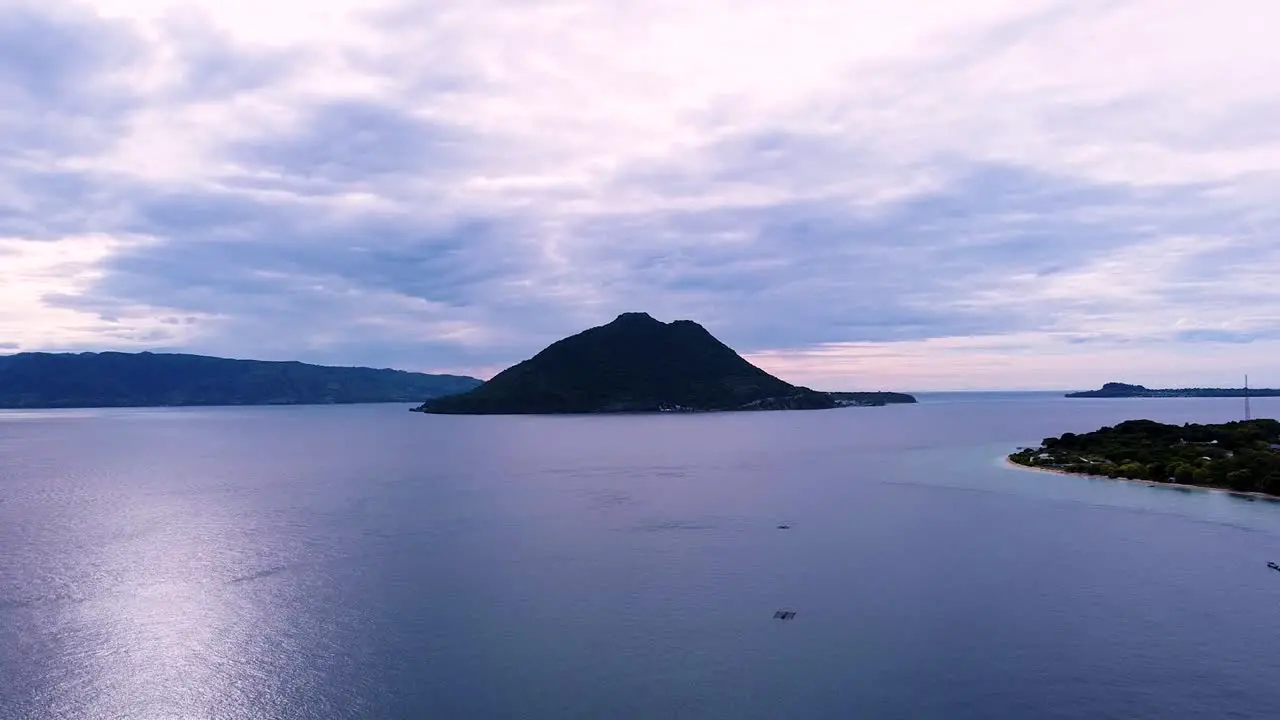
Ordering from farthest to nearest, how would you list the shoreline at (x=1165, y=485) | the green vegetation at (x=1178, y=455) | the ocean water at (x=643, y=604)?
the green vegetation at (x=1178, y=455), the shoreline at (x=1165, y=485), the ocean water at (x=643, y=604)

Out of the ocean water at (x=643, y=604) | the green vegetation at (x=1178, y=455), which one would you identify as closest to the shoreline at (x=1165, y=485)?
the green vegetation at (x=1178, y=455)

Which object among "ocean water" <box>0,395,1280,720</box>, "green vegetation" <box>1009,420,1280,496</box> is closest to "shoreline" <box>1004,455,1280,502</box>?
"green vegetation" <box>1009,420,1280,496</box>

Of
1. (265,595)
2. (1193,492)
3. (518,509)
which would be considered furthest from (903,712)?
(1193,492)

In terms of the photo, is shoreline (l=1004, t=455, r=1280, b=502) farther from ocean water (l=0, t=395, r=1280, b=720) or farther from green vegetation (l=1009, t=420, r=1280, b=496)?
ocean water (l=0, t=395, r=1280, b=720)

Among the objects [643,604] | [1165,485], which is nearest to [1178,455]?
[1165,485]

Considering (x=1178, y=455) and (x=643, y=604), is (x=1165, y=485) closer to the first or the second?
(x=1178, y=455)

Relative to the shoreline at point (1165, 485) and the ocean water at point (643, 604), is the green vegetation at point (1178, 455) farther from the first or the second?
the ocean water at point (643, 604)

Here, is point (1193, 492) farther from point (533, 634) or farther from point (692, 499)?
point (533, 634)
